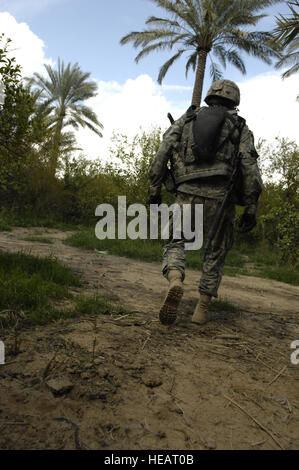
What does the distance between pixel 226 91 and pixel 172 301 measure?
1.87 metres

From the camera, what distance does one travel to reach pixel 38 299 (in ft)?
8.20

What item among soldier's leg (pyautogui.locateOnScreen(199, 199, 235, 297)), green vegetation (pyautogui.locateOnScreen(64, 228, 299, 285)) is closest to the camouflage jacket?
soldier's leg (pyautogui.locateOnScreen(199, 199, 235, 297))

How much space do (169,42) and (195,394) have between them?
50.6 feet

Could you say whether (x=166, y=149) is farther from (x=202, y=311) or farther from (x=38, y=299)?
(x=38, y=299)

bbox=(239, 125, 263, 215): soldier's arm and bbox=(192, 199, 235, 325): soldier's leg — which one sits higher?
bbox=(239, 125, 263, 215): soldier's arm

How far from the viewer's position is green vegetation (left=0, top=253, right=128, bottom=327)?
2232 millimetres

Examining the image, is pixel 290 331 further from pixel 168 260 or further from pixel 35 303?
pixel 35 303

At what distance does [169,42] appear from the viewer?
559 inches

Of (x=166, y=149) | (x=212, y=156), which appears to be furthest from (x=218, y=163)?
(x=166, y=149)

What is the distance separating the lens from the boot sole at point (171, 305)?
7.70 ft

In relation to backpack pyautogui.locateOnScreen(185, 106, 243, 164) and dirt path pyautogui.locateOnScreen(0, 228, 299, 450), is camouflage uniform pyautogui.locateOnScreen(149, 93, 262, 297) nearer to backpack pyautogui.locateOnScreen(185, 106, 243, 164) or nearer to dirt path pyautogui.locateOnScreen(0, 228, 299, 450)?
backpack pyautogui.locateOnScreen(185, 106, 243, 164)

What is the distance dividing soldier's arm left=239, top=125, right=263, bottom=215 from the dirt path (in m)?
1.11
